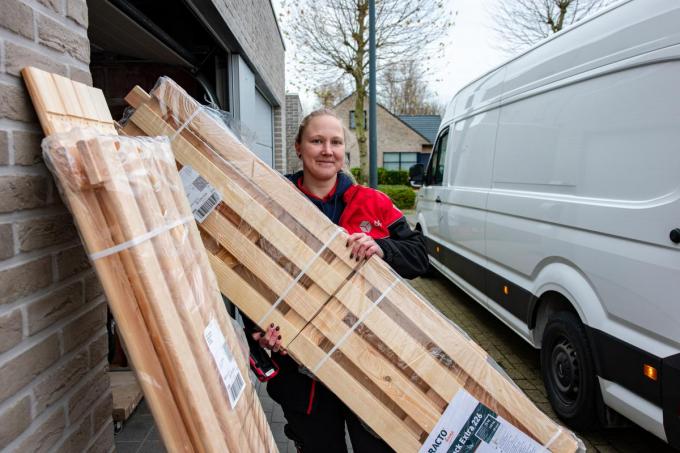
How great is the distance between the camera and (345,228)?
196 cm

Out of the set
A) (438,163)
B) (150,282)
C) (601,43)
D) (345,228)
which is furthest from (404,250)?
(438,163)

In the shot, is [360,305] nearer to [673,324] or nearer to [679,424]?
[673,324]

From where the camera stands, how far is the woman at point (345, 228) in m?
1.89

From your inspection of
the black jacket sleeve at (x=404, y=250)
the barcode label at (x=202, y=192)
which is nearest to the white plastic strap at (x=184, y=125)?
the barcode label at (x=202, y=192)

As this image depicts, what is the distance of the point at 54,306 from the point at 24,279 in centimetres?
14

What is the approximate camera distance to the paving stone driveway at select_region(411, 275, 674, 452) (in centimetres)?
317

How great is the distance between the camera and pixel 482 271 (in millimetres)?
4812

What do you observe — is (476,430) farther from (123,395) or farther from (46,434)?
(123,395)

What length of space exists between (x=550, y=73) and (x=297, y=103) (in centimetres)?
1011

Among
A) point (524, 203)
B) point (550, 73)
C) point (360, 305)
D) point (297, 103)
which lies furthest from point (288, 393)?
point (297, 103)

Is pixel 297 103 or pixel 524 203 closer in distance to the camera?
pixel 524 203

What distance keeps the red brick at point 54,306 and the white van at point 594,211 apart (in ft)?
8.90

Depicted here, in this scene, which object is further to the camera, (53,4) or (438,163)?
(438,163)

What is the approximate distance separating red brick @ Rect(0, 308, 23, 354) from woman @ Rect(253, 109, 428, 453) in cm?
99
